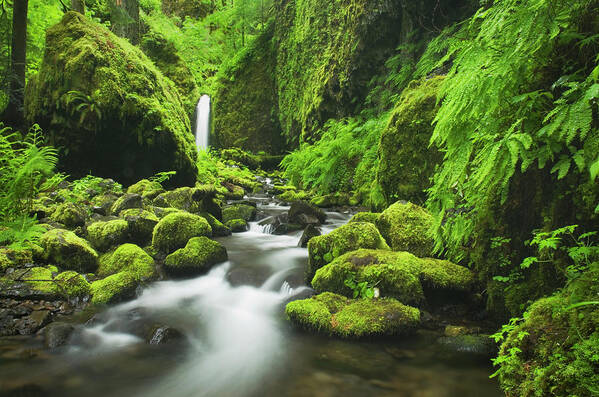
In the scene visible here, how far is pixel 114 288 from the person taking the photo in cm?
430

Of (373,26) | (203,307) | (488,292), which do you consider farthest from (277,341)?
(373,26)

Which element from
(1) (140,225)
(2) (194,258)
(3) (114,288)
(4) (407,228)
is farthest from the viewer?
(1) (140,225)

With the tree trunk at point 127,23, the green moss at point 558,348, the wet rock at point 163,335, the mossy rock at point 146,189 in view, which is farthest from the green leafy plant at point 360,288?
the tree trunk at point 127,23

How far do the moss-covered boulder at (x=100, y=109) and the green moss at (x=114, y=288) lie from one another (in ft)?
16.6

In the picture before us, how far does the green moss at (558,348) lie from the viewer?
177 centimetres

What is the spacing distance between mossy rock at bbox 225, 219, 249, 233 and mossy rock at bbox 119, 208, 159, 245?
2.01m

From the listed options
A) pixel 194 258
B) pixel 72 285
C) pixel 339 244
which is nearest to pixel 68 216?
pixel 72 285

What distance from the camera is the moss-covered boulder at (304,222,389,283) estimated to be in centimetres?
469

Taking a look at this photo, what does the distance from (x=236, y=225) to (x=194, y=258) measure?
2.66 meters

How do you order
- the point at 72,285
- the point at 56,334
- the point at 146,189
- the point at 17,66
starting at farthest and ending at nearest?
the point at 17,66 → the point at 146,189 → the point at 72,285 → the point at 56,334

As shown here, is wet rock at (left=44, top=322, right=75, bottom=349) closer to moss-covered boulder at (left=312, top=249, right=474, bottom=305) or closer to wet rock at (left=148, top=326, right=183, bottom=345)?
wet rock at (left=148, top=326, right=183, bottom=345)

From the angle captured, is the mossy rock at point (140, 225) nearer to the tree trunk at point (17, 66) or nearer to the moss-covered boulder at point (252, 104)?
the tree trunk at point (17, 66)

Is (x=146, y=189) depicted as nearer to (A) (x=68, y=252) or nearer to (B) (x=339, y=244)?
(A) (x=68, y=252)

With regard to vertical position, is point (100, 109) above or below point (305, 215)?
above
